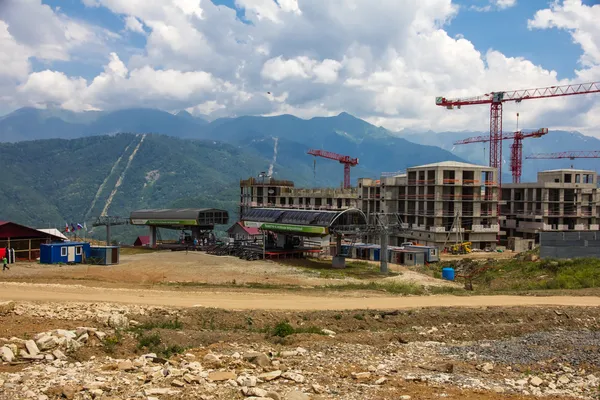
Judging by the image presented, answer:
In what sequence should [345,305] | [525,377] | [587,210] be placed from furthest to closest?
[587,210], [345,305], [525,377]

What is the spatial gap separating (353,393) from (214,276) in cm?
3179

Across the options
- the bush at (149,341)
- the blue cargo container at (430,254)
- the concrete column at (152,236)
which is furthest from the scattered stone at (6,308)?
the concrete column at (152,236)

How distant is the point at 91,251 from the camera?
5472 cm

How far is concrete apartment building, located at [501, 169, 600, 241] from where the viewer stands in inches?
3716

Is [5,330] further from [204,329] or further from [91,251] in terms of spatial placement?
[91,251]

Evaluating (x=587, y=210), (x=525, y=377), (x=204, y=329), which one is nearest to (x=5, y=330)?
(x=204, y=329)

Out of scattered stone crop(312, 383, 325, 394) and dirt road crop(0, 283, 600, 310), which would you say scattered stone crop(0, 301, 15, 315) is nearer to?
dirt road crop(0, 283, 600, 310)

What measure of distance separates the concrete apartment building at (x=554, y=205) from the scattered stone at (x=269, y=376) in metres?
85.9

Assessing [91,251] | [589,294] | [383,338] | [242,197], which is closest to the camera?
[383,338]

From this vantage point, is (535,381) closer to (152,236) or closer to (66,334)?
(66,334)

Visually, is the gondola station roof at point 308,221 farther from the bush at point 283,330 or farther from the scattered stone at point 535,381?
the scattered stone at point 535,381

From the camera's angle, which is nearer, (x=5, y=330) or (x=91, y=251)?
(x=5, y=330)

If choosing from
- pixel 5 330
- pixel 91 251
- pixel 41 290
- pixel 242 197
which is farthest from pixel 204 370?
pixel 242 197

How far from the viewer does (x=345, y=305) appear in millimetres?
32906
